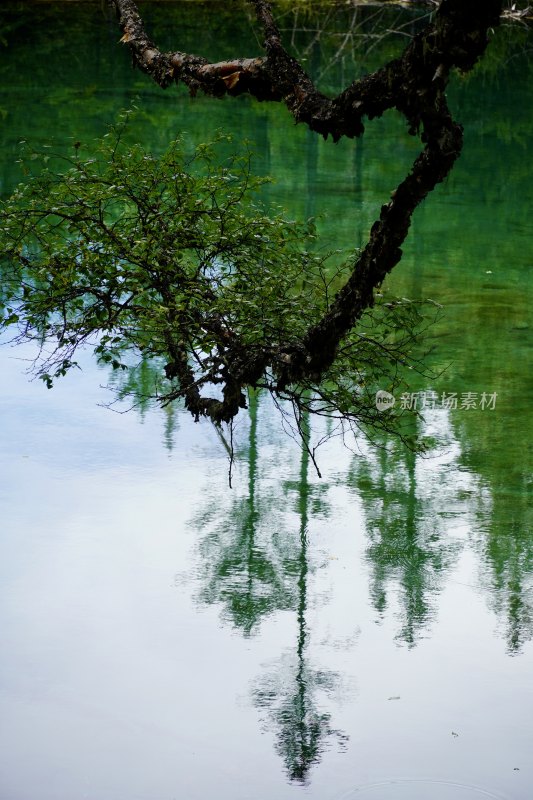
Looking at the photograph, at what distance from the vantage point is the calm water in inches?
176

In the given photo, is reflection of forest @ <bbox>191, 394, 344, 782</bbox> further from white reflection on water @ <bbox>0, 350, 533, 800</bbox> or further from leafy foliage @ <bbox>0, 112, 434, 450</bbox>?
leafy foliage @ <bbox>0, 112, 434, 450</bbox>

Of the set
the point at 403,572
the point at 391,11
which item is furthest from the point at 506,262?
the point at 391,11

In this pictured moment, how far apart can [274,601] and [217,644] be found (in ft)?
1.36

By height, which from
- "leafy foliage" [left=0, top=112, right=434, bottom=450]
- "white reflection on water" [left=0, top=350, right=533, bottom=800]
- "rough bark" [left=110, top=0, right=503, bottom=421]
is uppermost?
"rough bark" [left=110, top=0, right=503, bottom=421]

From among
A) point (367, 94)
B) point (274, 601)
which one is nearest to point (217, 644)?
point (274, 601)

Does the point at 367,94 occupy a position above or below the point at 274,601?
above

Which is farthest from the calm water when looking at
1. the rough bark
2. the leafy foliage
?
the rough bark

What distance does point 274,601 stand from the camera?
555cm

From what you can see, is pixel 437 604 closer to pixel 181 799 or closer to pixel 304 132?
pixel 181 799

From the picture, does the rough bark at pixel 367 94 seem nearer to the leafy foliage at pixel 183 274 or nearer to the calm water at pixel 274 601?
the leafy foliage at pixel 183 274

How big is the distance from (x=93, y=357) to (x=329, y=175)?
584 cm

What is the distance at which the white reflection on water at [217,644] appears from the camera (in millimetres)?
4441

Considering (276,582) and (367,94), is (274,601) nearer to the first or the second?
(276,582)

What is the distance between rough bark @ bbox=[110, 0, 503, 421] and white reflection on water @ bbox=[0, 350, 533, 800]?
1.38 metres
